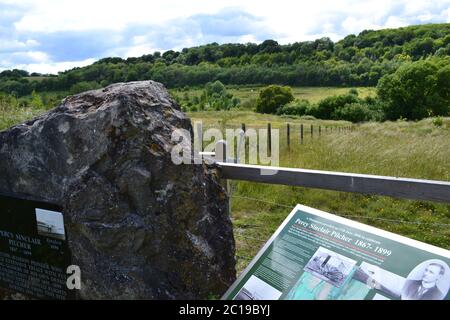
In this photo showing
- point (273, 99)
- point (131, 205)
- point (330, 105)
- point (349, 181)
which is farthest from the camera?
point (273, 99)

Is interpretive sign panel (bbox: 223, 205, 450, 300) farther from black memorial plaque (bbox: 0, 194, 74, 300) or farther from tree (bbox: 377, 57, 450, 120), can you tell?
tree (bbox: 377, 57, 450, 120)

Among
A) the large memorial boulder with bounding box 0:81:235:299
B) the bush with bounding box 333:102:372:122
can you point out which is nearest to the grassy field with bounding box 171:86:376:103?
the bush with bounding box 333:102:372:122

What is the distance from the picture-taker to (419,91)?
6284 cm

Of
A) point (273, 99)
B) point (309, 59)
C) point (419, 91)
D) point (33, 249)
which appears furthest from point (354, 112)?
point (33, 249)

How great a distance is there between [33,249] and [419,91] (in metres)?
66.7

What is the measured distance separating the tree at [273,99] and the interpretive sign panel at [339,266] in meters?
76.1

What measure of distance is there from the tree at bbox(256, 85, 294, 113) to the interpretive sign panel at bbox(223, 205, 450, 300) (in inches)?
2996

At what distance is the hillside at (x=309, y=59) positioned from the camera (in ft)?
279

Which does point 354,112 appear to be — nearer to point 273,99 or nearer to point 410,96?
point 410,96

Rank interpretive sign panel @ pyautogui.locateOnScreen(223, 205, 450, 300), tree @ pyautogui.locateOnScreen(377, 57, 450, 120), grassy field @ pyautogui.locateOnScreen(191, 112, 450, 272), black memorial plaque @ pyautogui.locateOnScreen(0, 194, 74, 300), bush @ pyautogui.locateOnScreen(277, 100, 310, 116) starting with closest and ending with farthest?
interpretive sign panel @ pyautogui.locateOnScreen(223, 205, 450, 300) → black memorial plaque @ pyautogui.locateOnScreen(0, 194, 74, 300) → grassy field @ pyautogui.locateOnScreen(191, 112, 450, 272) → tree @ pyautogui.locateOnScreen(377, 57, 450, 120) → bush @ pyautogui.locateOnScreen(277, 100, 310, 116)

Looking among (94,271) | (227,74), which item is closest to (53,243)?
(94,271)

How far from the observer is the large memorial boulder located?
10.3 feet

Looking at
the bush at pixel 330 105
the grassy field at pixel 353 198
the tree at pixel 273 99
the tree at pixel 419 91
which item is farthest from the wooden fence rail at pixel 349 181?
the tree at pixel 273 99
